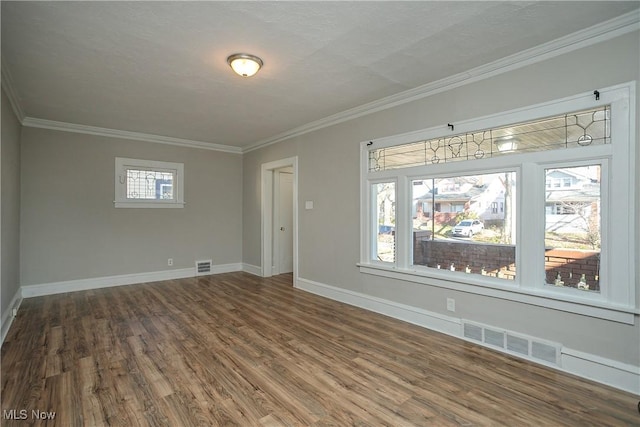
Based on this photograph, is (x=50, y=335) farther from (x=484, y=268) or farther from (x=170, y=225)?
(x=484, y=268)

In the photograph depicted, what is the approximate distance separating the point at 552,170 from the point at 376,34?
6.21 feet

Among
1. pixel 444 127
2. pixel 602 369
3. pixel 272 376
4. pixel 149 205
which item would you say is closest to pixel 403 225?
pixel 444 127

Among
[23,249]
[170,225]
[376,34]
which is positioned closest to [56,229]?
[23,249]

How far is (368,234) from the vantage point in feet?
13.5

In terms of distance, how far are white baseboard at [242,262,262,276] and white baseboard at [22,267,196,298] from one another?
3.43 ft

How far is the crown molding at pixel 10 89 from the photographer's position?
9.68 ft

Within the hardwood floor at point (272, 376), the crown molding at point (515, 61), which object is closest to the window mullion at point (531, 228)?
the hardwood floor at point (272, 376)

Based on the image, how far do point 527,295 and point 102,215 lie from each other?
612 centimetres

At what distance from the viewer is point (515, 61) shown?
277 centimetres

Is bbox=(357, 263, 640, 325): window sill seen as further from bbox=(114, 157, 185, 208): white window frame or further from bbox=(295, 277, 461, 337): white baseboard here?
bbox=(114, 157, 185, 208): white window frame

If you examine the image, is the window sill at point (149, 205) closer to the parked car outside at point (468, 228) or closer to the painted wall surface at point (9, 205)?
the painted wall surface at point (9, 205)

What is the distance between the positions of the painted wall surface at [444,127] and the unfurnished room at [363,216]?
0.02 m

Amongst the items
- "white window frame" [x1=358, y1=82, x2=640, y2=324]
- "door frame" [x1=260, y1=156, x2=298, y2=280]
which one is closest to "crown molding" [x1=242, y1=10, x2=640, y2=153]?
"white window frame" [x1=358, y1=82, x2=640, y2=324]

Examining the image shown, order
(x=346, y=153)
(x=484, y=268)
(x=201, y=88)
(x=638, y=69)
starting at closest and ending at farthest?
1. (x=638, y=69)
2. (x=484, y=268)
3. (x=201, y=88)
4. (x=346, y=153)
